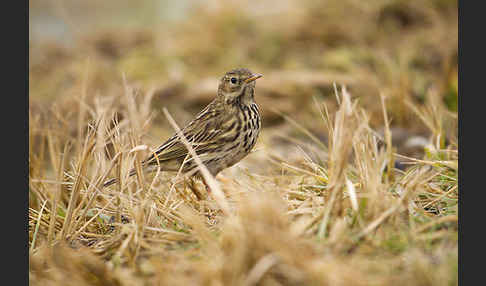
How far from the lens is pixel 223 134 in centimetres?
385

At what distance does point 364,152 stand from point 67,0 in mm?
13432

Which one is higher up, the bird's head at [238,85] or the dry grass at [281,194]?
the bird's head at [238,85]

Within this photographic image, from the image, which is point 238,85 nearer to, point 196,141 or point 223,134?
point 223,134

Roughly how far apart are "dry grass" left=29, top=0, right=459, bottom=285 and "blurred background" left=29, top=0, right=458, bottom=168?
1.5 inches

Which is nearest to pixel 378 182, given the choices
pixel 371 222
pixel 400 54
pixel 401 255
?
pixel 371 222

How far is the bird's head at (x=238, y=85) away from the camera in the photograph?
3992 mm

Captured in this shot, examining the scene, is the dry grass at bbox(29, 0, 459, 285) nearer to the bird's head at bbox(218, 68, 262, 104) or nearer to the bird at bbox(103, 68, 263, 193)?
the bird at bbox(103, 68, 263, 193)

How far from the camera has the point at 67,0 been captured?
1416 cm

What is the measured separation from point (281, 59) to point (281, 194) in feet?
17.7

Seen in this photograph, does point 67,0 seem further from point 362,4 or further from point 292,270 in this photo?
point 292,270

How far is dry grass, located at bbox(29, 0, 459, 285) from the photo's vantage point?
6.93ft

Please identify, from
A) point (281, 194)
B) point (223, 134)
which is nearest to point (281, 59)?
point (223, 134)

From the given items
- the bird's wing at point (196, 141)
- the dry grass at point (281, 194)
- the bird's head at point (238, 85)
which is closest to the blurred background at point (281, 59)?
the dry grass at point (281, 194)

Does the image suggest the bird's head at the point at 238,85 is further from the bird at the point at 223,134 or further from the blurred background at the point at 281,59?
the blurred background at the point at 281,59
